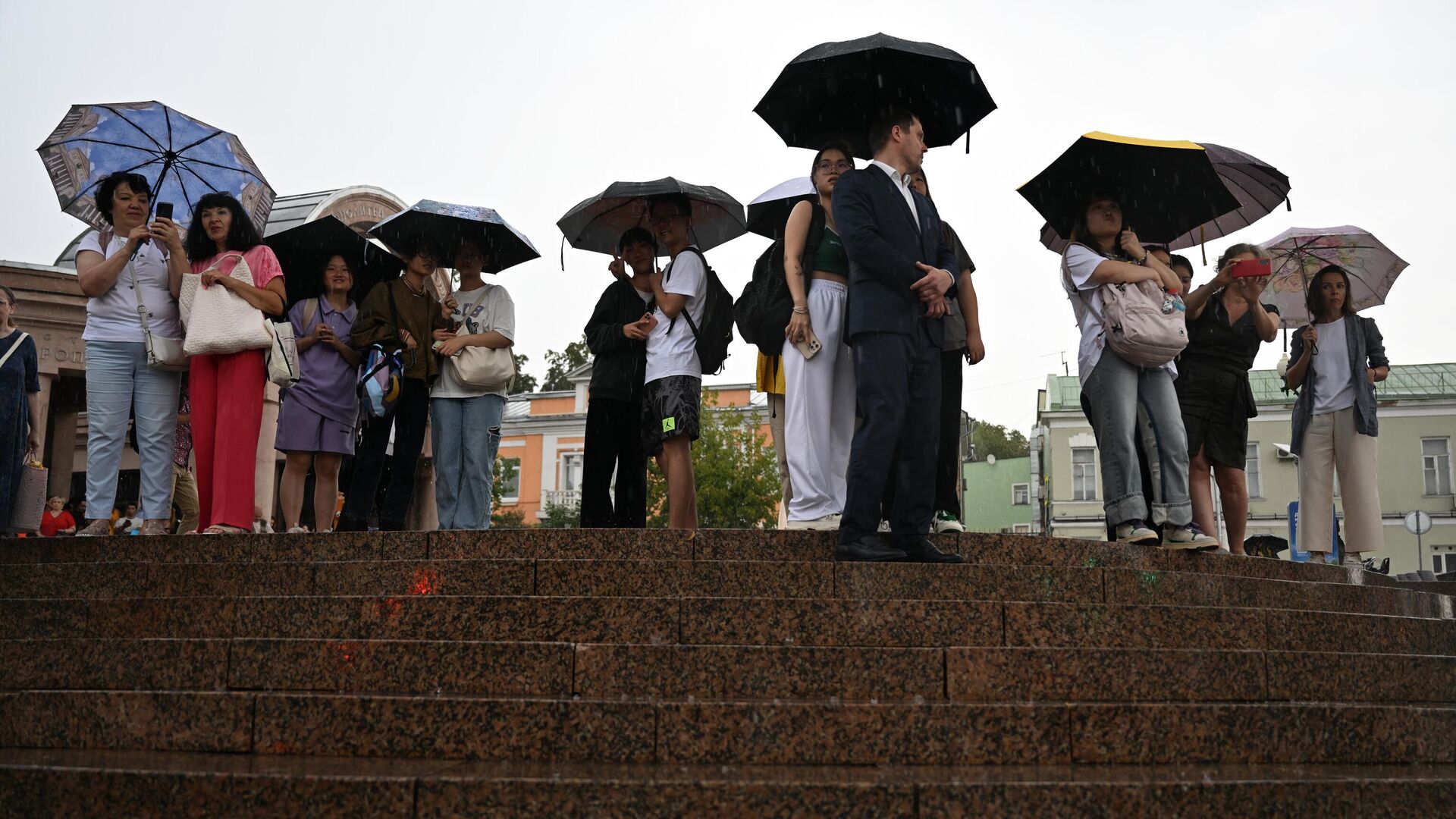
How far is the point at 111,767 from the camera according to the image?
12.5 ft

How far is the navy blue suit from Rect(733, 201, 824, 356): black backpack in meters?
0.50

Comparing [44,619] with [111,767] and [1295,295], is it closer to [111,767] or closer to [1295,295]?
[111,767]

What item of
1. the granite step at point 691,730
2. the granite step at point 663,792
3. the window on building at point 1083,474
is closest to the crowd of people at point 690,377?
the granite step at point 691,730

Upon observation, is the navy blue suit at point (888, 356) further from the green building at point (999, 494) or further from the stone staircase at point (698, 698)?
the green building at point (999, 494)

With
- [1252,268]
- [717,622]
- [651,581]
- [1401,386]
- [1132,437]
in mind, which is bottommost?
[717,622]

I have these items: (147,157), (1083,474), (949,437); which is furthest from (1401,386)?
(147,157)

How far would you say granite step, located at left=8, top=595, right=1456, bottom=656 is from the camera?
4711 millimetres

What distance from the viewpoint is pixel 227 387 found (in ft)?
23.3

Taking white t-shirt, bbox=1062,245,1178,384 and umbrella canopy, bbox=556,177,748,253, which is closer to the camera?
white t-shirt, bbox=1062,245,1178,384

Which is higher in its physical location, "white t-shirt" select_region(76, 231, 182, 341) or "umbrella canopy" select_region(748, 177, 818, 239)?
"umbrella canopy" select_region(748, 177, 818, 239)

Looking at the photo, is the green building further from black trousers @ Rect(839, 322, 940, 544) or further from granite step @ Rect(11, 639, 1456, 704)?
granite step @ Rect(11, 639, 1456, 704)

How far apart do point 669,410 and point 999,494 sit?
57086 millimetres

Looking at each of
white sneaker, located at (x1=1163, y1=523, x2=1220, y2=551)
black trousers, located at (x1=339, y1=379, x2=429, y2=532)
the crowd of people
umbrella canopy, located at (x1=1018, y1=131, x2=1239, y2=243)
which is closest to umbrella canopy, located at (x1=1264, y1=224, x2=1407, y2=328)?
the crowd of people

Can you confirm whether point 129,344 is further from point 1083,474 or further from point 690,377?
point 1083,474
